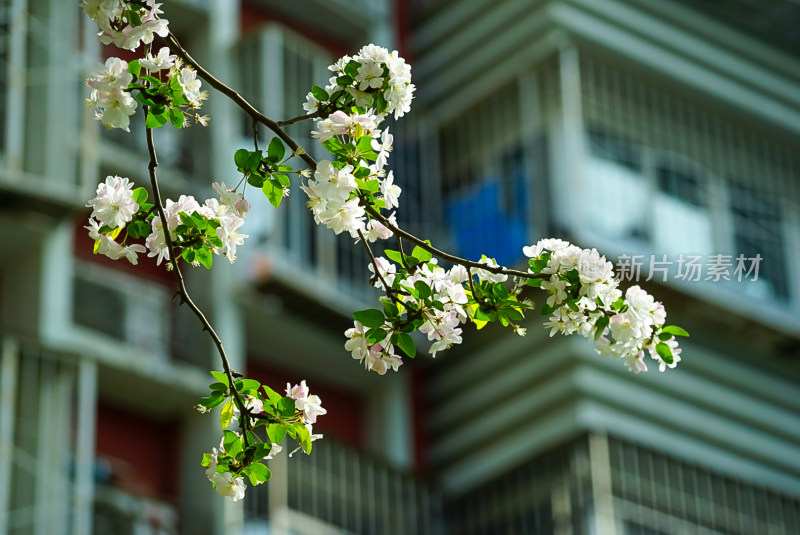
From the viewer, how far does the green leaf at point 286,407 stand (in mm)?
5086

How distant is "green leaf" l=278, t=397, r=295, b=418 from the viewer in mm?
5086

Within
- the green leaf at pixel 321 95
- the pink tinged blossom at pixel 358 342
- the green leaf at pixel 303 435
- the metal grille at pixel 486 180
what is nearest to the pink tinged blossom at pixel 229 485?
the green leaf at pixel 303 435

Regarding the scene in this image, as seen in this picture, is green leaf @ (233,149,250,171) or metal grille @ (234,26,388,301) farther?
metal grille @ (234,26,388,301)

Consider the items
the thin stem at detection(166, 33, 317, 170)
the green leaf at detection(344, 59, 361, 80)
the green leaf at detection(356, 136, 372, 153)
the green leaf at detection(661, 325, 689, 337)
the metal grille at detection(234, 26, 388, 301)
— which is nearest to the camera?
the thin stem at detection(166, 33, 317, 170)

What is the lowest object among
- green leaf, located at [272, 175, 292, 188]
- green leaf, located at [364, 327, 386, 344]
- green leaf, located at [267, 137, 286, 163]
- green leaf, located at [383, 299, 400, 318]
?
green leaf, located at [364, 327, 386, 344]

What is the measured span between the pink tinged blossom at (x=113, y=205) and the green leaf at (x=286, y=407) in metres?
0.70

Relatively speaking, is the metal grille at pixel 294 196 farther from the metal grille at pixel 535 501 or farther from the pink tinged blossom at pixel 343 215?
the pink tinged blossom at pixel 343 215

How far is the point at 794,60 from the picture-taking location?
15.2m

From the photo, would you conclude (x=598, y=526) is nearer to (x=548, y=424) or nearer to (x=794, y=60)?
(x=548, y=424)

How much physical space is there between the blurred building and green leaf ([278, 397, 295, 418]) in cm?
583

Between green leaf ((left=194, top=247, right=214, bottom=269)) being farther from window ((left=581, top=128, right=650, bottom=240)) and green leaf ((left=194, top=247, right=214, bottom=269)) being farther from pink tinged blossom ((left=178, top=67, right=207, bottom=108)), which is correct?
window ((left=581, top=128, right=650, bottom=240))

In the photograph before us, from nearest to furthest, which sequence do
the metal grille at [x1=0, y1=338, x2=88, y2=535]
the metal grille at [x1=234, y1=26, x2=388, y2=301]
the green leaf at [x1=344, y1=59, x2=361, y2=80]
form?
1. the green leaf at [x1=344, y1=59, x2=361, y2=80]
2. the metal grille at [x1=0, y1=338, x2=88, y2=535]
3. the metal grille at [x1=234, y1=26, x2=388, y2=301]

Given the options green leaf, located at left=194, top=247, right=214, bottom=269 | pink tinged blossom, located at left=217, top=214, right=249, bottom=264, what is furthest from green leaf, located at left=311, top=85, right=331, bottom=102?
green leaf, located at left=194, top=247, right=214, bottom=269

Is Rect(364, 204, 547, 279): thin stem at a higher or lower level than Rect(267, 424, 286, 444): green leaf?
higher
